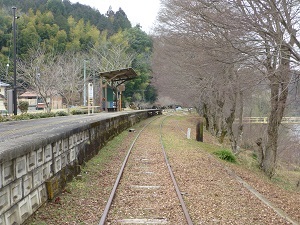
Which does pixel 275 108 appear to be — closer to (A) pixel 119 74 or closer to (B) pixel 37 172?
(B) pixel 37 172

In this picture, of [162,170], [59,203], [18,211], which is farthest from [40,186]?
[162,170]

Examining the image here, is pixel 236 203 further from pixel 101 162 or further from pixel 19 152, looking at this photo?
pixel 101 162

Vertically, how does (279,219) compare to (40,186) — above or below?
below

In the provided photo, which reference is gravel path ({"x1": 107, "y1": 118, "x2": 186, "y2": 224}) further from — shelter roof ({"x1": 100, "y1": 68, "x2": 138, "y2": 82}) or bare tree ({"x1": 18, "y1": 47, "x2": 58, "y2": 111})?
bare tree ({"x1": 18, "y1": 47, "x2": 58, "y2": 111})

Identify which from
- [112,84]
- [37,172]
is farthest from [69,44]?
[37,172]

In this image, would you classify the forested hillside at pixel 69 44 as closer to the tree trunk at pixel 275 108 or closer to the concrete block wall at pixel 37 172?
the tree trunk at pixel 275 108

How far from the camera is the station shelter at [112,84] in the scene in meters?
29.3

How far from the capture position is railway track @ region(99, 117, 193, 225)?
6324 millimetres

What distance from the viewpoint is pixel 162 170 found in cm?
1095

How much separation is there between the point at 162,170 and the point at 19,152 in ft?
20.2

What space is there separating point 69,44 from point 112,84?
32782mm

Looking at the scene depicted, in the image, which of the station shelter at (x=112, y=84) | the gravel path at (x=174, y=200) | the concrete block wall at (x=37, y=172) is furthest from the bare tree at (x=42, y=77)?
the concrete block wall at (x=37, y=172)

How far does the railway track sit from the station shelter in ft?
57.4

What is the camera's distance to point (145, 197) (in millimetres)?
7793
